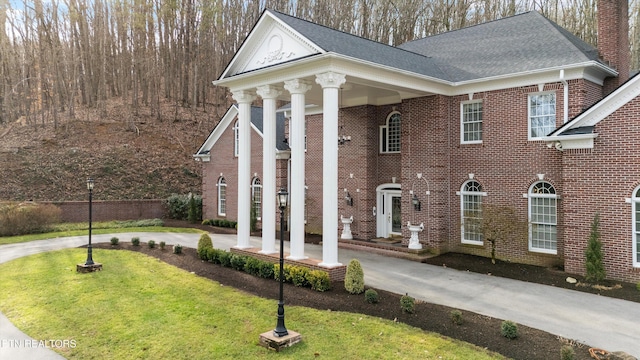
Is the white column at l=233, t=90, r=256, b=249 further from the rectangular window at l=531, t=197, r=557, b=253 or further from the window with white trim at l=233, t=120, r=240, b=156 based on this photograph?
the rectangular window at l=531, t=197, r=557, b=253

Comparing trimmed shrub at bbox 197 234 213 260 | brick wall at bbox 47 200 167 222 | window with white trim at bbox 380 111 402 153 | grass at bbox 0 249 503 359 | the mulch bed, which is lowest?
grass at bbox 0 249 503 359

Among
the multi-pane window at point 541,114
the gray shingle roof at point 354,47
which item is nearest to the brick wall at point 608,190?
the multi-pane window at point 541,114

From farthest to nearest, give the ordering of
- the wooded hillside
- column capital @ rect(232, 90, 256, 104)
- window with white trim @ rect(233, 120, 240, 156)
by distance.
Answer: the wooded hillside, window with white trim @ rect(233, 120, 240, 156), column capital @ rect(232, 90, 256, 104)

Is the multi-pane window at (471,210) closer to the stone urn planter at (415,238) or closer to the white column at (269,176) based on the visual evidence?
the stone urn planter at (415,238)

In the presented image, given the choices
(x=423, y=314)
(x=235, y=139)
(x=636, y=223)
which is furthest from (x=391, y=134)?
(x=423, y=314)

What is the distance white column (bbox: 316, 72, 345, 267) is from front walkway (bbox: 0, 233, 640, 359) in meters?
1.66

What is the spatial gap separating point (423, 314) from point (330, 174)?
4.48 m

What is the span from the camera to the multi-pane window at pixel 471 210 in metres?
15.0

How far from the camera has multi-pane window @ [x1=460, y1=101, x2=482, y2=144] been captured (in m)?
15.3

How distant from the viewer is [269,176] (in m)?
13.5

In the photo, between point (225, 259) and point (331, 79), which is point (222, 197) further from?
point (331, 79)

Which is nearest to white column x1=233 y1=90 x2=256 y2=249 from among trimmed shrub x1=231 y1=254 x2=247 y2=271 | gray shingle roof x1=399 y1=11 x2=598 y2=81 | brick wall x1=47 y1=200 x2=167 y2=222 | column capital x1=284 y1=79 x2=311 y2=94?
trimmed shrub x1=231 y1=254 x2=247 y2=271

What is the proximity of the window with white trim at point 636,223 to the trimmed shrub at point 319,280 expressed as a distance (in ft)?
27.9

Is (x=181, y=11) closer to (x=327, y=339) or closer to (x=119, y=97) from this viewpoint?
(x=119, y=97)
